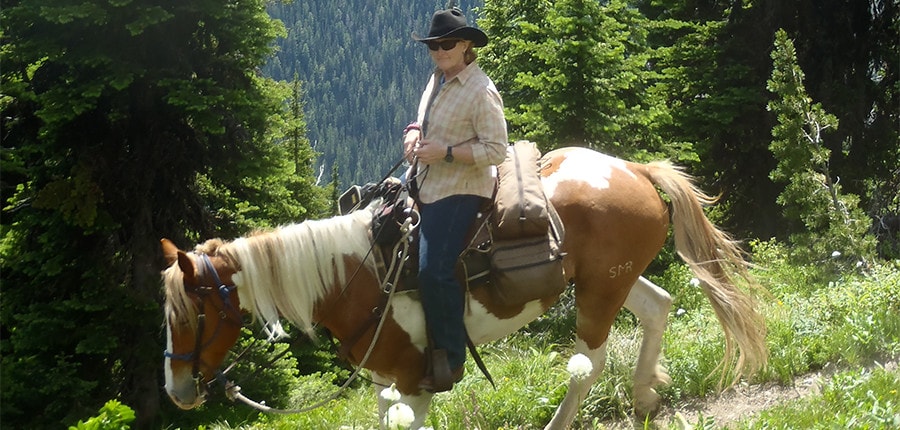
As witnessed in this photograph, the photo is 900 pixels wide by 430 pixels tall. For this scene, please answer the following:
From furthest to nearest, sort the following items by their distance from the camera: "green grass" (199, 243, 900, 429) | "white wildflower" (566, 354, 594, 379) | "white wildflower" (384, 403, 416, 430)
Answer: "green grass" (199, 243, 900, 429)
"white wildflower" (566, 354, 594, 379)
"white wildflower" (384, 403, 416, 430)

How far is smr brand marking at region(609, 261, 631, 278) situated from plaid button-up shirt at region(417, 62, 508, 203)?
41.1 inches

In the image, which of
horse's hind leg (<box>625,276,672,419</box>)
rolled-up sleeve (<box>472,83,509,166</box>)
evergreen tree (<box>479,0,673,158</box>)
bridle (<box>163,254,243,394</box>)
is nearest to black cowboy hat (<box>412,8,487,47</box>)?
rolled-up sleeve (<box>472,83,509,166</box>)

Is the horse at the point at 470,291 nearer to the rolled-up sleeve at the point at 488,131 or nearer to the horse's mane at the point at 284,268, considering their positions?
the horse's mane at the point at 284,268

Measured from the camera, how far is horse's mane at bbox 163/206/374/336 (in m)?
3.94

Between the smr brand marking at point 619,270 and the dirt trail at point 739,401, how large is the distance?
3.63ft

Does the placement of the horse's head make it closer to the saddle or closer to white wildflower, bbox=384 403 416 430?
the saddle

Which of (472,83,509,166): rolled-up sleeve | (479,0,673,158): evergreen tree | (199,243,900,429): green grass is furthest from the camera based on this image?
(479,0,673,158): evergreen tree

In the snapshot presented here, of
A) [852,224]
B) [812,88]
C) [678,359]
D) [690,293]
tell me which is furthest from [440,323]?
[812,88]

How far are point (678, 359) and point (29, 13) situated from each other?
8.44m

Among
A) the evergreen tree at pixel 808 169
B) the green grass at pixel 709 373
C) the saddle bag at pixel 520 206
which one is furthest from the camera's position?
the evergreen tree at pixel 808 169

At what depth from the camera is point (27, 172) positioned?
960 cm

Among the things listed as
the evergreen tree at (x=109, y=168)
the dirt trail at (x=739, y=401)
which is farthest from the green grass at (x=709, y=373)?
the evergreen tree at (x=109, y=168)

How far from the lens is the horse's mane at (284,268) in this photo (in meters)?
3.94

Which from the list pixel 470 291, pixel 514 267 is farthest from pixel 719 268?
pixel 470 291
